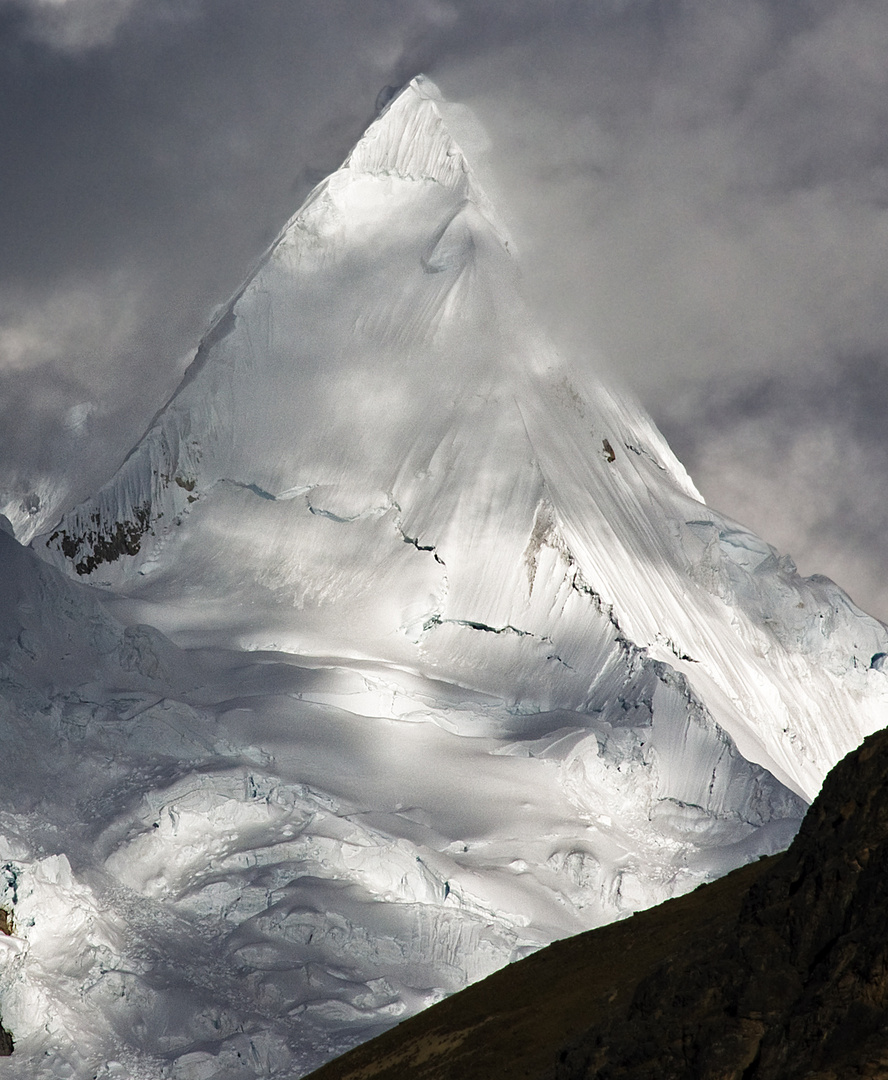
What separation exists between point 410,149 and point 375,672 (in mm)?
60134

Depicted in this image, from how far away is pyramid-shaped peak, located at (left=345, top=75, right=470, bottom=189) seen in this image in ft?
466

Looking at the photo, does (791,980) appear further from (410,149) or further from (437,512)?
(410,149)

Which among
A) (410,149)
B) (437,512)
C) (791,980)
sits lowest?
(791,980)

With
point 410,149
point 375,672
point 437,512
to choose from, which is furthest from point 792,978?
point 410,149

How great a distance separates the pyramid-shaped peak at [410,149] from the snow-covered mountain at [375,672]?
0.36 meters

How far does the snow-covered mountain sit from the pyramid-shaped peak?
14.0 inches

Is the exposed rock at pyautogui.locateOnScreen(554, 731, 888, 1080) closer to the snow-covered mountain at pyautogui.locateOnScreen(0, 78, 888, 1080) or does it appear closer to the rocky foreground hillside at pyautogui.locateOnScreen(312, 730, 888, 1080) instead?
the rocky foreground hillside at pyautogui.locateOnScreen(312, 730, 888, 1080)

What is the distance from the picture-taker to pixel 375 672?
100 metres

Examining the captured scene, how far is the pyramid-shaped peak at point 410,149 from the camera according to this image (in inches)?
5595

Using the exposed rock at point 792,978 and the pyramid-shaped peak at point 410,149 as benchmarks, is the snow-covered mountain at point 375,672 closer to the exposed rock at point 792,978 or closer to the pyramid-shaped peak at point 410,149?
the pyramid-shaped peak at point 410,149

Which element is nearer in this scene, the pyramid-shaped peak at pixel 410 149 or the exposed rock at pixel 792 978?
the exposed rock at pixel 792 978

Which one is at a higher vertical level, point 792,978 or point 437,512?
point 437,512

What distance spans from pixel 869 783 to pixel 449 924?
5263 cm

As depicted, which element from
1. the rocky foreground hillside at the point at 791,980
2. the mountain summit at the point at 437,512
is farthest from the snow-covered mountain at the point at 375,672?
the rocky foreground hillside at the point at 791,980
